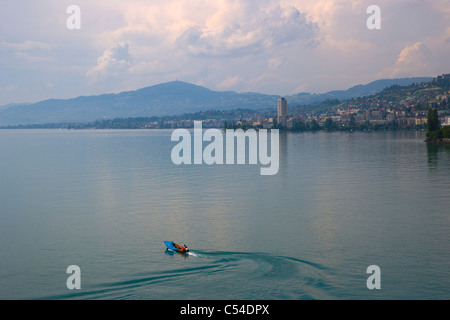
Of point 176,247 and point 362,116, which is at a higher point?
point 362,116

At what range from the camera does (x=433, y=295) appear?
9.22 metres

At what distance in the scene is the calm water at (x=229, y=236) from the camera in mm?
9734

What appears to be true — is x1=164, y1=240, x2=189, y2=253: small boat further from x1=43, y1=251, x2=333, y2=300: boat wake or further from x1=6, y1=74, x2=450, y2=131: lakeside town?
x1=6, y1=74, x2=450, y2=131: lakeside town

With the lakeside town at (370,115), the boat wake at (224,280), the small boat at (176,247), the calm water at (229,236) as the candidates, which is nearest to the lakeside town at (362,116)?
the lakeside town at (370,115)

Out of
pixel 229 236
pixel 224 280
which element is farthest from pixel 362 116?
pixel 224 280

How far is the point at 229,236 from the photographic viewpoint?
1309 centimetres

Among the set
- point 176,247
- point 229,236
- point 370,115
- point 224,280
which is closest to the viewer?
point 224,280

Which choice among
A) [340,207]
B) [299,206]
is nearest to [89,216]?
[299,206]

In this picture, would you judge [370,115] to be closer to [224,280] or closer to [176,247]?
[176,247]

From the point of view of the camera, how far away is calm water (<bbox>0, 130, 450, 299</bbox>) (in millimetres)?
9734

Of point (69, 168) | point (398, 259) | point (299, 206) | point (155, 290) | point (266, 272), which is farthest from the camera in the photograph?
point (69, 168)

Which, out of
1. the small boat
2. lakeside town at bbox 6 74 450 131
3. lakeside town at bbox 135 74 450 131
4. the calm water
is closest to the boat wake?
the calm water
